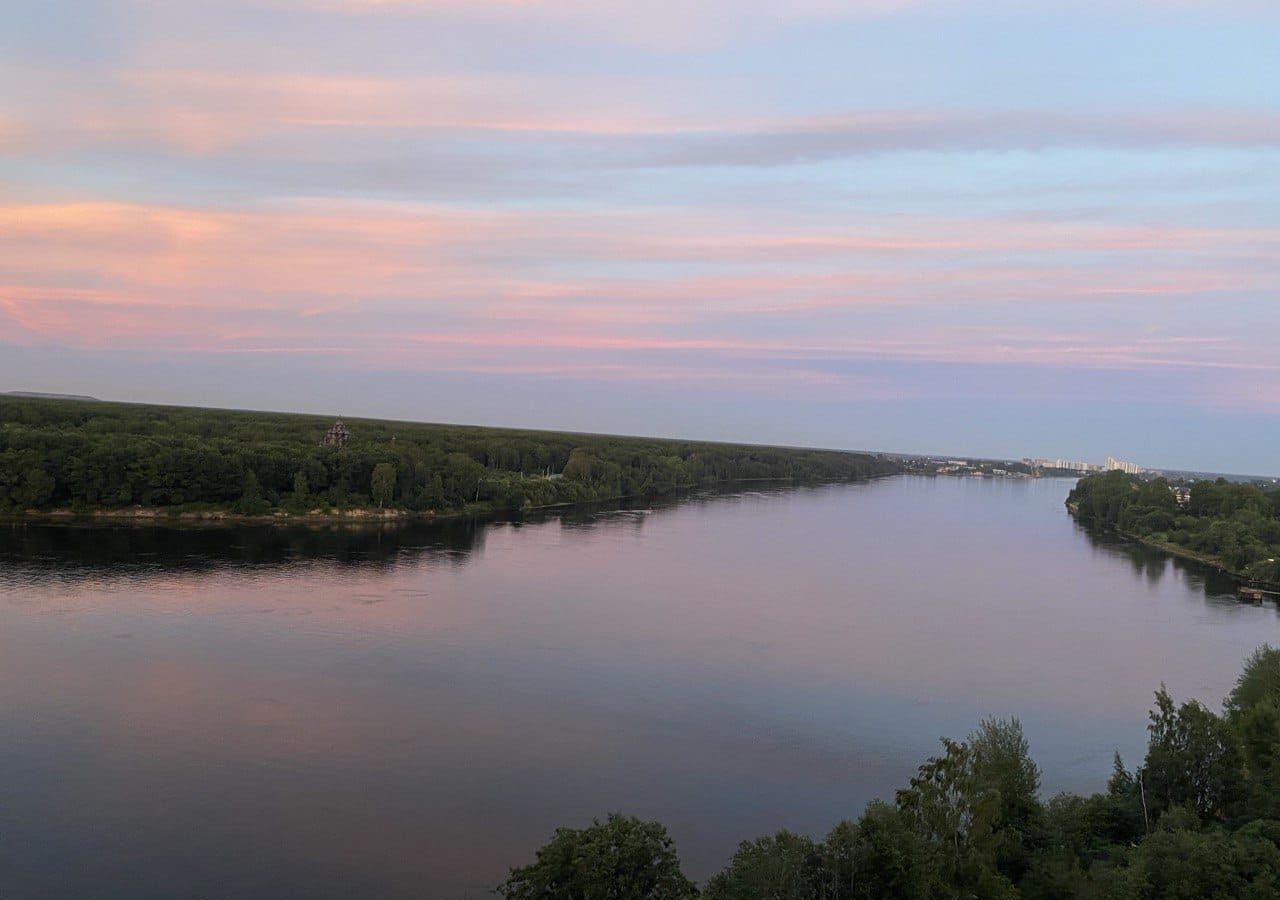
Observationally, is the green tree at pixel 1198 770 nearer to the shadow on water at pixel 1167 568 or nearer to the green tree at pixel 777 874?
the green tree at pixel 777 874

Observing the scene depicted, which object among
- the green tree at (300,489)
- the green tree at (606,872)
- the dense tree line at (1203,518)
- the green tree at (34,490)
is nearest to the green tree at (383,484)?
the green tree at (300,489)

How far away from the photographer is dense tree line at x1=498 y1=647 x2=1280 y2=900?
546 cm

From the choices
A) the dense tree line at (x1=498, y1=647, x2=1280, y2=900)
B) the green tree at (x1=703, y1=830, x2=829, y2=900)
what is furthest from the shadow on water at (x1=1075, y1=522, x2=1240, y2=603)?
the green tree at (x1=703, y1=830, x2=829, y2=900)

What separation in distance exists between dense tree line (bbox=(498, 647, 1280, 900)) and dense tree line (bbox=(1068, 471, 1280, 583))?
19.2 meters

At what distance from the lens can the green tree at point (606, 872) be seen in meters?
5.28

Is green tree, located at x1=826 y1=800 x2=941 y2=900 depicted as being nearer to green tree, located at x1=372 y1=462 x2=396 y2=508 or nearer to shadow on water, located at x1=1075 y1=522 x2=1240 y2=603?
shadow on water, located at x1=1075 y1=522 x2=1240 y2=603

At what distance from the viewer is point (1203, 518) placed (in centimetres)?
3131

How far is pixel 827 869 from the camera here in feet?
18.8

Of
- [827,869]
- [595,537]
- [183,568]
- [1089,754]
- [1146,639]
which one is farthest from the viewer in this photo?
[595,537]

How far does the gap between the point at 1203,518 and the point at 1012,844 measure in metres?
29.5

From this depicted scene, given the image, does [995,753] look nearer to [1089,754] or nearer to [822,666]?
[1089,754]

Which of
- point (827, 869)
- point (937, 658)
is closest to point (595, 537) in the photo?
point (937, 658)

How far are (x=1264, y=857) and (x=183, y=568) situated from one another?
56.7 feet

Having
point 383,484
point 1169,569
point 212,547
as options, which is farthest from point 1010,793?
point 1169,569
